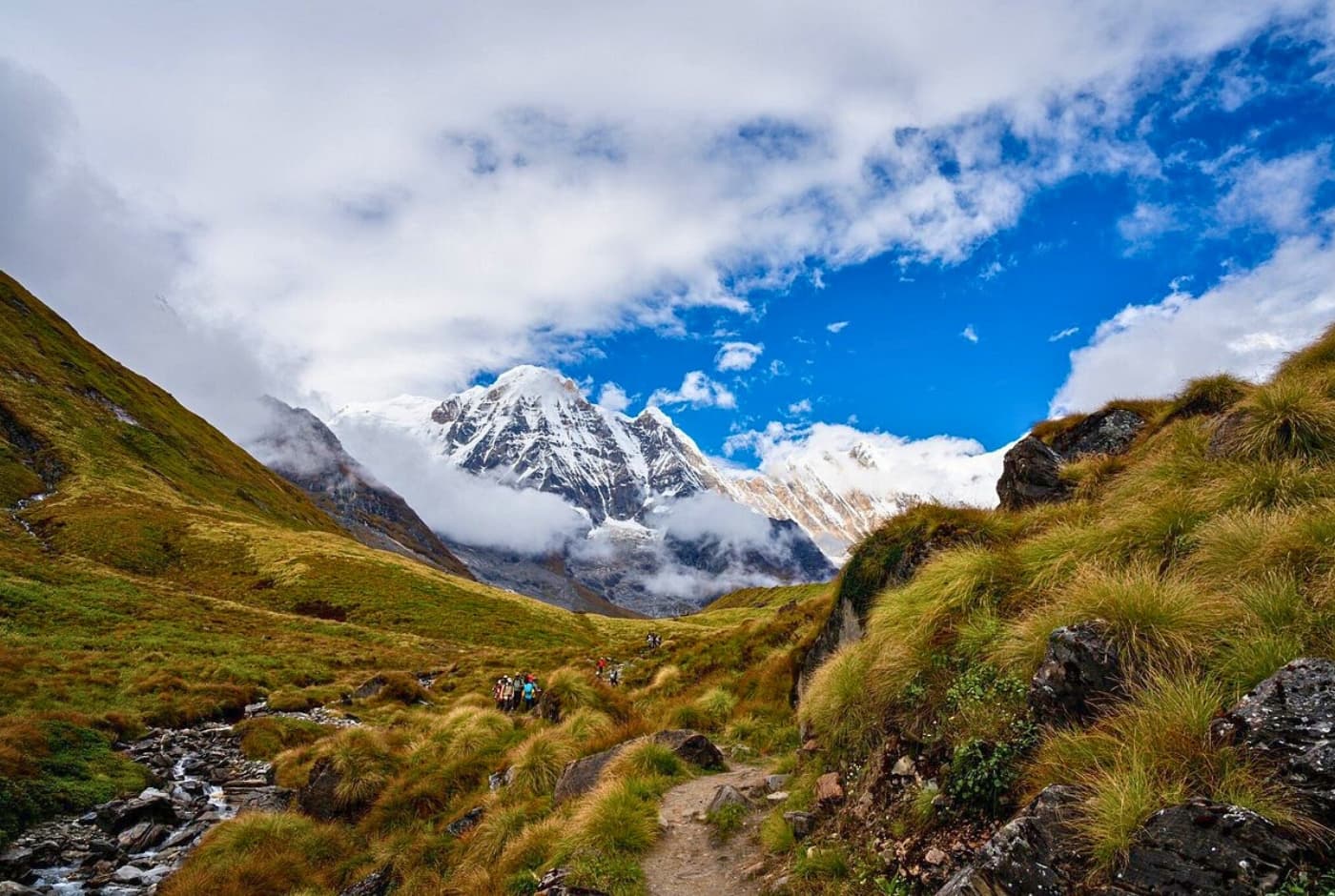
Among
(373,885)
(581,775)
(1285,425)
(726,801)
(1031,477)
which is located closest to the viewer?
(1285,425)

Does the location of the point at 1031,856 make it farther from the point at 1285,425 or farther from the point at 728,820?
the point at 1285,425

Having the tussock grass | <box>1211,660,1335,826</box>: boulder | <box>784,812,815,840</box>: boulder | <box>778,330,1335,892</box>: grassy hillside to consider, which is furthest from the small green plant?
the tussock grass

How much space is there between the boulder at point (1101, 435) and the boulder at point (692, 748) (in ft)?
44.4

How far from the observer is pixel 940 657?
9281mm

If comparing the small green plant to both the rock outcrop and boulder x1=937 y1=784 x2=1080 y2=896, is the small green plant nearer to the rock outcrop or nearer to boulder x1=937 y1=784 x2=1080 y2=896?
the rock outcrop

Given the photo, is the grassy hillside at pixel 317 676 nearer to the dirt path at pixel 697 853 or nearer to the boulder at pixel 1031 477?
the dirt path at pixel 697 853

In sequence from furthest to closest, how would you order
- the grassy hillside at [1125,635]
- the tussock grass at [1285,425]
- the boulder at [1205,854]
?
the tussock grass at [1285,425] → the grassy hillside at [1125,635] → the boulder at [1205,854]

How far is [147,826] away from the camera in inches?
741

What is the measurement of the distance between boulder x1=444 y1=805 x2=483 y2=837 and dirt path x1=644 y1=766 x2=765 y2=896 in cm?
592

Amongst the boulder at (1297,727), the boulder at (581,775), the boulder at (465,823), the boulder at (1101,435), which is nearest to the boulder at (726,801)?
the boulder at (581,775)

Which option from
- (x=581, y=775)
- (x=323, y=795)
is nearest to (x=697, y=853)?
(x=581, y=775)

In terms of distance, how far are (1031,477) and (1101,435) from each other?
429cm

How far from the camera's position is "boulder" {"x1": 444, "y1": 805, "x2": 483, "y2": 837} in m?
15.7

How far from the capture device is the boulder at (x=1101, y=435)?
60.8 ft
